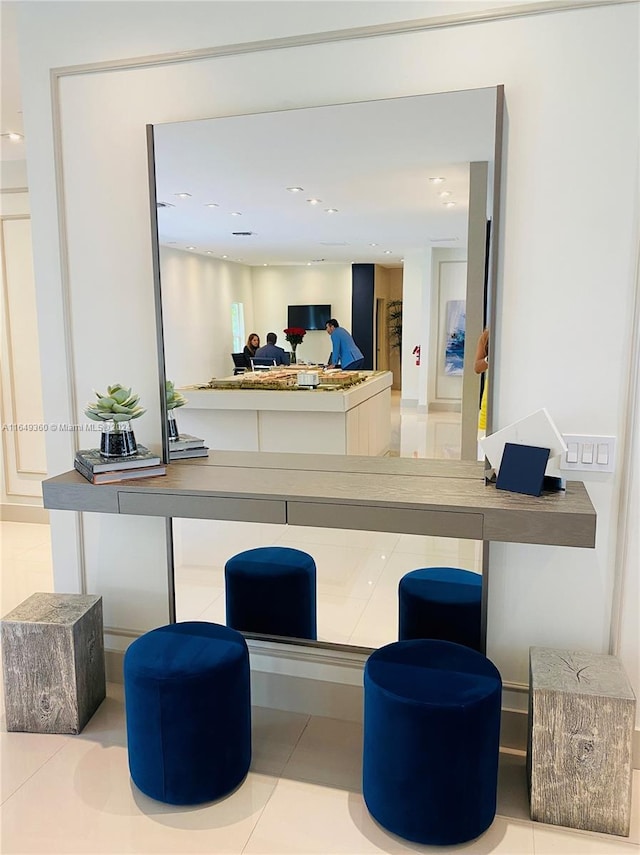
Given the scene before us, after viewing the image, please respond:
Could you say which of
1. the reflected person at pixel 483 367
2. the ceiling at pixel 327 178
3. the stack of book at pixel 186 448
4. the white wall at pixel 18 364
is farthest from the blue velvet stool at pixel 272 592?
the white wall at pixel 18 364

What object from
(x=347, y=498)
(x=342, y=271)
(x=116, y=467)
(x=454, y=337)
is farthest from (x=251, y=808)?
(x=342, y=271)

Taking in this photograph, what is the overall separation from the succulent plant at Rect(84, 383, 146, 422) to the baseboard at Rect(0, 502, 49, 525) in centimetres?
289

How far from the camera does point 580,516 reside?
5.93ft

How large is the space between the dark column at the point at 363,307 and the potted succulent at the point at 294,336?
199 mm

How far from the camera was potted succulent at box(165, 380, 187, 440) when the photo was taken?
2535mm

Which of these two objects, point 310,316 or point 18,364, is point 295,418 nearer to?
point 310,316

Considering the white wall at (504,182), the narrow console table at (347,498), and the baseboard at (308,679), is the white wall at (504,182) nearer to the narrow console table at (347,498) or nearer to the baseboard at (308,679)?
the narrow console table at (347,498)

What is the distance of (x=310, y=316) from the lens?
2.49m

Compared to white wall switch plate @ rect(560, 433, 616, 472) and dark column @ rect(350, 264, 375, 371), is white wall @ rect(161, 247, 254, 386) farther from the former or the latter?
white wall switch plate @ rect(560, 433, 616, 472)

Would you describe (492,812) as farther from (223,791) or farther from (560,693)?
(223,791)

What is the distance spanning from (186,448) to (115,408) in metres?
0.33

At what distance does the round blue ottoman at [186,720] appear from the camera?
1996 mm

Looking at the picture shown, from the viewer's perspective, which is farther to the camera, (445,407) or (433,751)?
(445,407)

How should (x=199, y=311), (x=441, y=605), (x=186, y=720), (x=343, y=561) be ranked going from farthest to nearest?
(x=343, y=561), (x=199, y=311), (x=441, y=605), (x=186, y=720)
